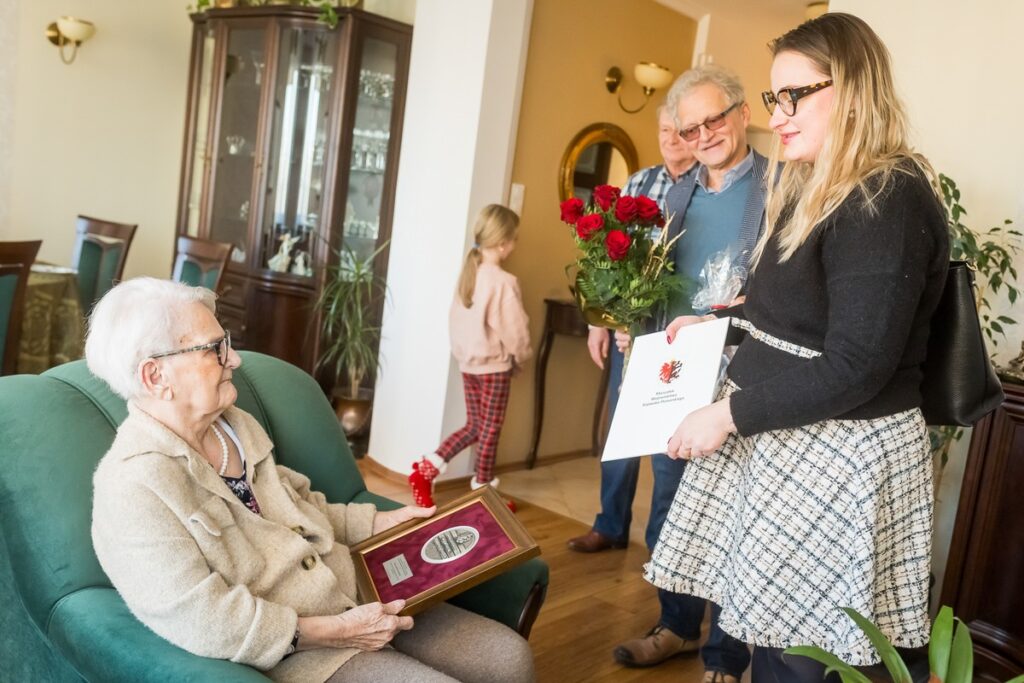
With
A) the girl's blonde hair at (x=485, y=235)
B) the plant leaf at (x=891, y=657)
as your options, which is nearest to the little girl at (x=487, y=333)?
the girl's blonde hair at (x=485, y=235)

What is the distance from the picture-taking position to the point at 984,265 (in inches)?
114

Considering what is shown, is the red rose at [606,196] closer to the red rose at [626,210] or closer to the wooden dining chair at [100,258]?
the red rose at [626,210]

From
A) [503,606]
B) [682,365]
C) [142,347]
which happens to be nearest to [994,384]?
[682,365]

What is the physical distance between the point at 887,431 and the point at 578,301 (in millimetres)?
1247

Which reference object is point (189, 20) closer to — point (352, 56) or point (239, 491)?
point (352, 56)

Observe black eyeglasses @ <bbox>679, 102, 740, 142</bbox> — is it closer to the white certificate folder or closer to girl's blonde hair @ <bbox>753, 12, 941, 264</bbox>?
the white certificate folder

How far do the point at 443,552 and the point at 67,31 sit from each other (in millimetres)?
4714

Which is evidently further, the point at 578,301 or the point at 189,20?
the point at 189,20

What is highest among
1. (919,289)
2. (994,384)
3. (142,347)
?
(919,289)

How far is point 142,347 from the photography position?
1.58 metres

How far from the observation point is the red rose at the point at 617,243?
243 centimetres

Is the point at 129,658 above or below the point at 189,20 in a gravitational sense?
below

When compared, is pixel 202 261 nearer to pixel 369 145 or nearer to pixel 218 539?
pixel 369 145

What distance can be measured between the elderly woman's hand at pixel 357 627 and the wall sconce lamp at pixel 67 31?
15.7ft
